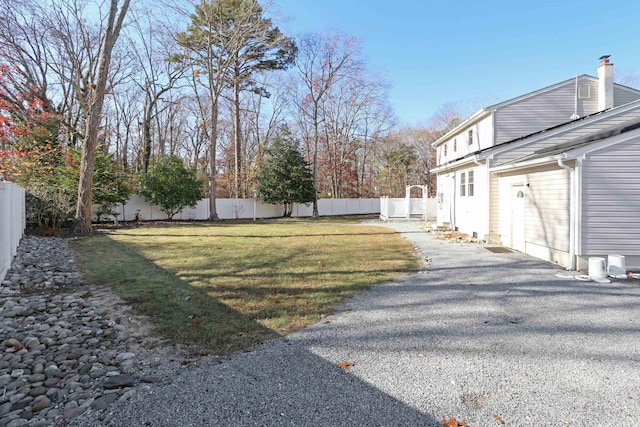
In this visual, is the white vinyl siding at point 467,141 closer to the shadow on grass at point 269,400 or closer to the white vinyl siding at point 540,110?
the white vinyl siding at point 540,110

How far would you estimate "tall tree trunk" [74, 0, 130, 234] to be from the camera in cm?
1179

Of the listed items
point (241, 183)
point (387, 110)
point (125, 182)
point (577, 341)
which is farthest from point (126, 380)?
point (387, 110)

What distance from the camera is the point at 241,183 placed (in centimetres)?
2597

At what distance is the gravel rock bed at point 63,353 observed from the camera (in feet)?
7.65

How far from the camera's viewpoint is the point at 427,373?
2.76 m

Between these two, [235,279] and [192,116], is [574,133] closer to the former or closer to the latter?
[235,279]

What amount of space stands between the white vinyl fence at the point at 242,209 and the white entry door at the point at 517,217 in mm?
16809

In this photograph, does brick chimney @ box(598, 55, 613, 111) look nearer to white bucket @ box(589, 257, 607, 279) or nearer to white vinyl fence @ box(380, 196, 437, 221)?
white bucket @ box(589, 257, 607, 279)

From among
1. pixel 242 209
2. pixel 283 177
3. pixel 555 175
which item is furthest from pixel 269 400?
pixel 283 177

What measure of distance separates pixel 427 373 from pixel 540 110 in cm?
1277

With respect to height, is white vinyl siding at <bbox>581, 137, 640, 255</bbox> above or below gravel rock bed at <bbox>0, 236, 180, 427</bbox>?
above

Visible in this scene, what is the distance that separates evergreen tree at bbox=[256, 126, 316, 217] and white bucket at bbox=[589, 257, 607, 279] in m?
18.5

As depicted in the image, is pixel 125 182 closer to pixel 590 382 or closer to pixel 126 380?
pixel 126 380

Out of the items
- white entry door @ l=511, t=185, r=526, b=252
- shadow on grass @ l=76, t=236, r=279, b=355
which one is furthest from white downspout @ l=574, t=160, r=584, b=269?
shadow on grass @ l=76, t=236, r=279, b=355
